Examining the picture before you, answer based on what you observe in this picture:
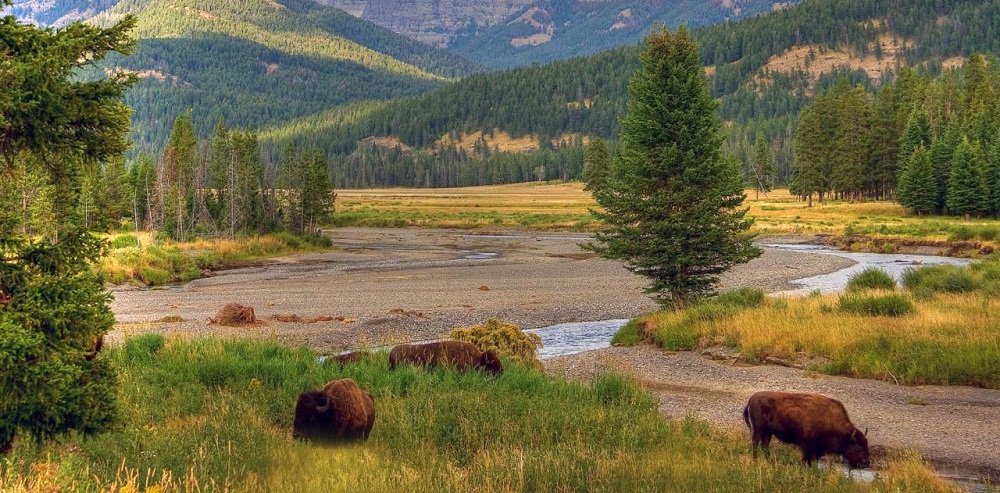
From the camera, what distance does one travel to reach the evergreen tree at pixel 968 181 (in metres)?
65.2

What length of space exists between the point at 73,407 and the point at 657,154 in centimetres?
2116

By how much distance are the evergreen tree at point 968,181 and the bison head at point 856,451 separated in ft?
220

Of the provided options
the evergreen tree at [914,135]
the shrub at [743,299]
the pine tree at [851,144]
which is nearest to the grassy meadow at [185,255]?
the shrub at [743,299]

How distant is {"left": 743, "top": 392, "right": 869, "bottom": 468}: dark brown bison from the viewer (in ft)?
31.8

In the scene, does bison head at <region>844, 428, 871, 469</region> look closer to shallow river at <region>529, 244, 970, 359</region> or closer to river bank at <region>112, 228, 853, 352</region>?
shallow river at <region>529, 244, 970, 359</region>

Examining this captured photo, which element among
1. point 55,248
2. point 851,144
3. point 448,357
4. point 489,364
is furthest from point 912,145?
point 55,248

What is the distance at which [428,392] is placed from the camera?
12.2 metres

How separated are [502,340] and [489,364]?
356 cm

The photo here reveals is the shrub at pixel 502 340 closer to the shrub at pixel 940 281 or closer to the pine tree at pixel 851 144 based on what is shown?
the shrub at pixel 940 281

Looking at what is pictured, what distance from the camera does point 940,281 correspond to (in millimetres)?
27406

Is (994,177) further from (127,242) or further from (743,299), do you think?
(127,242)

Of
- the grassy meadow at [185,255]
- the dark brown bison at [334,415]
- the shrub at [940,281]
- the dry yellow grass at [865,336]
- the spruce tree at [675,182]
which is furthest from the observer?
the grassy meadow at [185,255]

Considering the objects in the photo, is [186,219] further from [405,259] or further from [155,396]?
[155,396]

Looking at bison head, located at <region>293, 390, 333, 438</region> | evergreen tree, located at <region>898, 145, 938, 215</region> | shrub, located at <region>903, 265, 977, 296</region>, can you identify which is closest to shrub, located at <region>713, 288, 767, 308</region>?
shrub, located at <region>903, 265, 977, 296</region>
